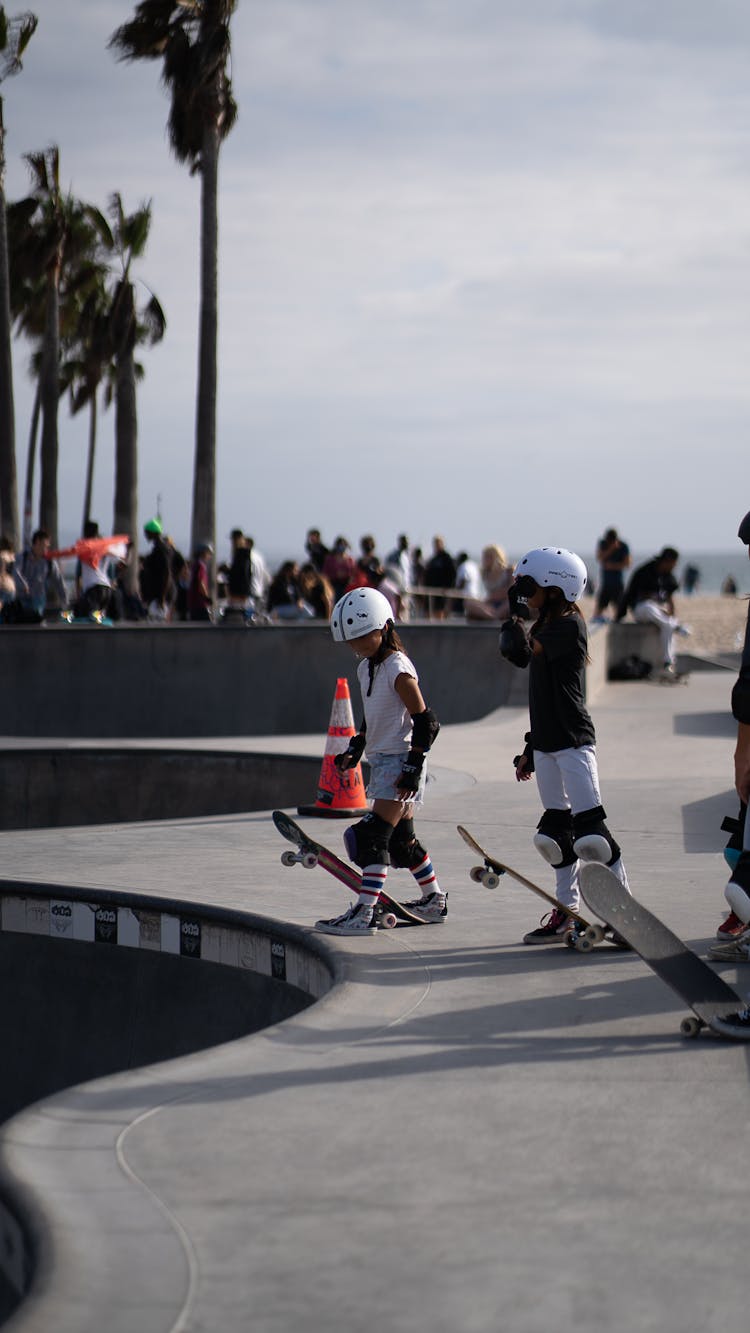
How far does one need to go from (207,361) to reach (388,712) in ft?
65.7

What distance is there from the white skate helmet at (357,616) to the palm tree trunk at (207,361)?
18.7 m

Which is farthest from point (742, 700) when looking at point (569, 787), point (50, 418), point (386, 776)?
point (50, 418)

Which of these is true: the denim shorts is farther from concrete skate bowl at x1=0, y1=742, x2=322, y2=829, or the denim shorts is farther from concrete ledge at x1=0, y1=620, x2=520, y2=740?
concrete ledge at x1=0, y1=620, x2=520, y2=740

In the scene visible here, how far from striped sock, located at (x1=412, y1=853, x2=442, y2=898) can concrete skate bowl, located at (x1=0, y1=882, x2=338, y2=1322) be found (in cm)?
66

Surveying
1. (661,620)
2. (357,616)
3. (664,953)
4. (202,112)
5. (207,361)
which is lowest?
(664,953)

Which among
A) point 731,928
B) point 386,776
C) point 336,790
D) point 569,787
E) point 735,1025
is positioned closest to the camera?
point 735,1025

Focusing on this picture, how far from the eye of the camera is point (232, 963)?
6699mm

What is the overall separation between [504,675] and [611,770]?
6.57m

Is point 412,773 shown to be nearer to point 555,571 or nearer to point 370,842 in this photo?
point 370,842

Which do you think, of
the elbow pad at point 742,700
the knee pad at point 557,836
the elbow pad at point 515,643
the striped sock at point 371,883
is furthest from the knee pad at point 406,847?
the elbow pad at point 742,700

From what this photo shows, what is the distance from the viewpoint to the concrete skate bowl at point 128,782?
13.1 meters

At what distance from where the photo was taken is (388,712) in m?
6.63

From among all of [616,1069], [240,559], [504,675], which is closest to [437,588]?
[240,559]

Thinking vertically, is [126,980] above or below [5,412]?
below
